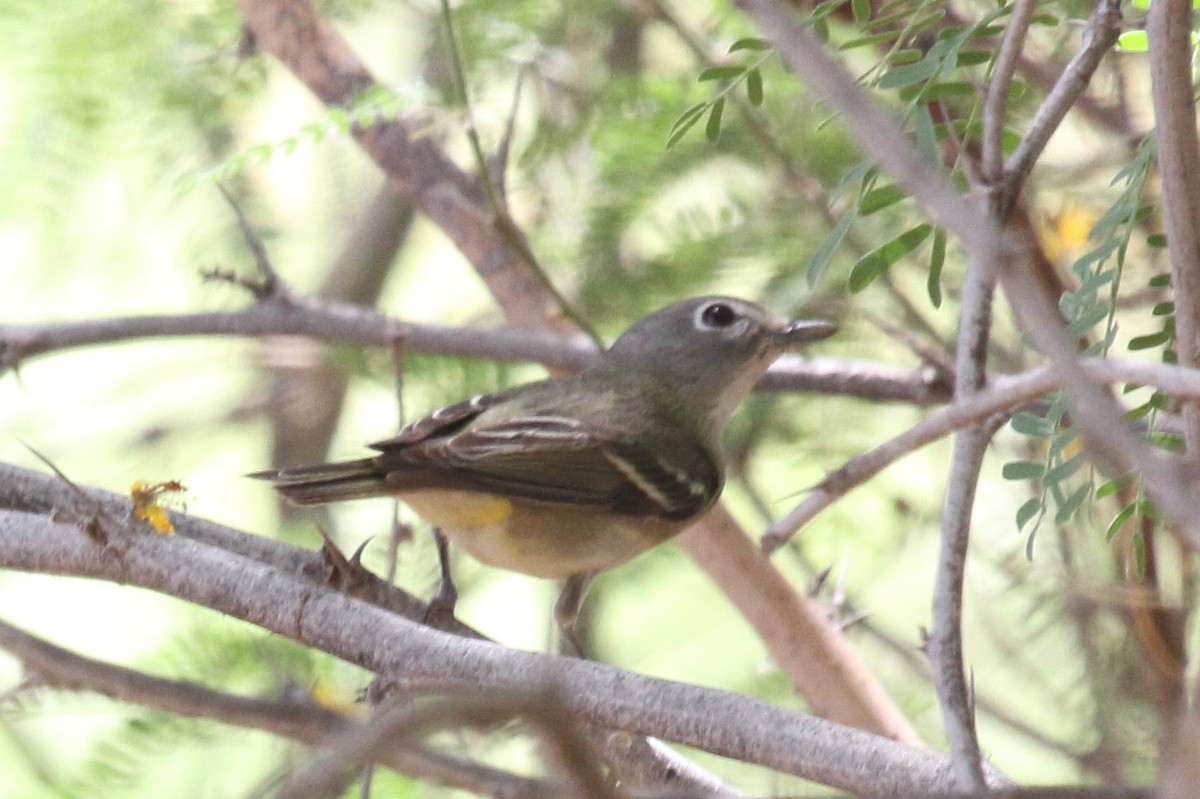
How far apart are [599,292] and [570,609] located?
0.66 meters

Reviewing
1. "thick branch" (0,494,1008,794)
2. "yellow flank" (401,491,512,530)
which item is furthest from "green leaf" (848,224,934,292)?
"yellow flank" (401,491,512,530)

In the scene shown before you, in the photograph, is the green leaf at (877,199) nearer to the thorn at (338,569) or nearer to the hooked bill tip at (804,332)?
the thorn at (338,569)

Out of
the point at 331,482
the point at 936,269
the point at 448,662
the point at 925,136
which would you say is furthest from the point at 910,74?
the point at 331,482

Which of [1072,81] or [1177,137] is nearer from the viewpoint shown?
[1177,137]

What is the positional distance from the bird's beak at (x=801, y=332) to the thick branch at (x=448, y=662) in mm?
897

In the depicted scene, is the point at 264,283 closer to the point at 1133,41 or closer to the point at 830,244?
the point at 830,244

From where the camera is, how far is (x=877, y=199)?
1118 mm

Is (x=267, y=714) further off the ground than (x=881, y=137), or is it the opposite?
(x=881, y=137)

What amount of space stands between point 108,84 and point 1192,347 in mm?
1755

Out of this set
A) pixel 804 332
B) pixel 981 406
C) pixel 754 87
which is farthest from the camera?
pixel 804 332

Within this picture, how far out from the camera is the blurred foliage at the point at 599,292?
1775 millimetres

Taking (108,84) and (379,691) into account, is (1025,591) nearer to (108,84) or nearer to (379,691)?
(379,691)

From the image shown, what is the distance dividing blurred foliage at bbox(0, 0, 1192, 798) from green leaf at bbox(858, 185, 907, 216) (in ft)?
0.78

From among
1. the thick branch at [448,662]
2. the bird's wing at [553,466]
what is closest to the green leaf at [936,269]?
the thick branch at [448,662]
